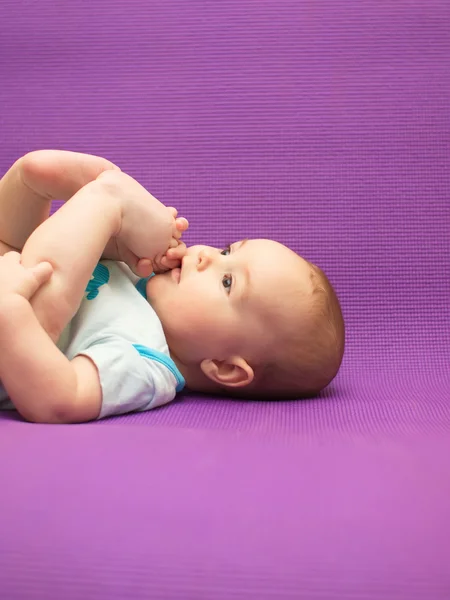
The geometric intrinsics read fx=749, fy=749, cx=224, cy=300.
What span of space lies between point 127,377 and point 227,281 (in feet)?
0.83

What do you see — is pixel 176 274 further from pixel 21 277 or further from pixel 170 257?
pixel 21 277

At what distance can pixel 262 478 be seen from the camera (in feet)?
2.60

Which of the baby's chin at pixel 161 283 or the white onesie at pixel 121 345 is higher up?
the baby's chin at pixel 161 283

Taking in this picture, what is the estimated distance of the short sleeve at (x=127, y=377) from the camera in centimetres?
106

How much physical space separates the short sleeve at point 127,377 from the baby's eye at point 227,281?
167mm

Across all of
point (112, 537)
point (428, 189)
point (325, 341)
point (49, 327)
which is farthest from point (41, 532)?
point (428, 189)

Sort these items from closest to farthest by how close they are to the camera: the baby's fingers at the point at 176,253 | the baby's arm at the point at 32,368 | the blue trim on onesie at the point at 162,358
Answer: the baby's arm at the point at 32,368 < the blue trim on onesie at the point at 162,358 < the baby's fingers at the point at 176,253

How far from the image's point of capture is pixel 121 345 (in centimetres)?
111

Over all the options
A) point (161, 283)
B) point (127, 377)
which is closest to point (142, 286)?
point (161, 283)

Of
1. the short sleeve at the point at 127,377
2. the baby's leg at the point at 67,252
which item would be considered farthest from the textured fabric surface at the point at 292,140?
the baby's leg at the point at 67,252

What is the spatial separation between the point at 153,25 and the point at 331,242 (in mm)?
710

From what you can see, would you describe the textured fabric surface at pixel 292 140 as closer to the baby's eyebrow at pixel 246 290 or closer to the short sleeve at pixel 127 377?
the short sleeve at pixel 127 377

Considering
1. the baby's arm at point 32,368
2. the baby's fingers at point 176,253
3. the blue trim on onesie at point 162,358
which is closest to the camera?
the baby's arm at point 32,368

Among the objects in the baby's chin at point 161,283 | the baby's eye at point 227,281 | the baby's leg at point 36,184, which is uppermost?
the baby's leg at point 36,184
